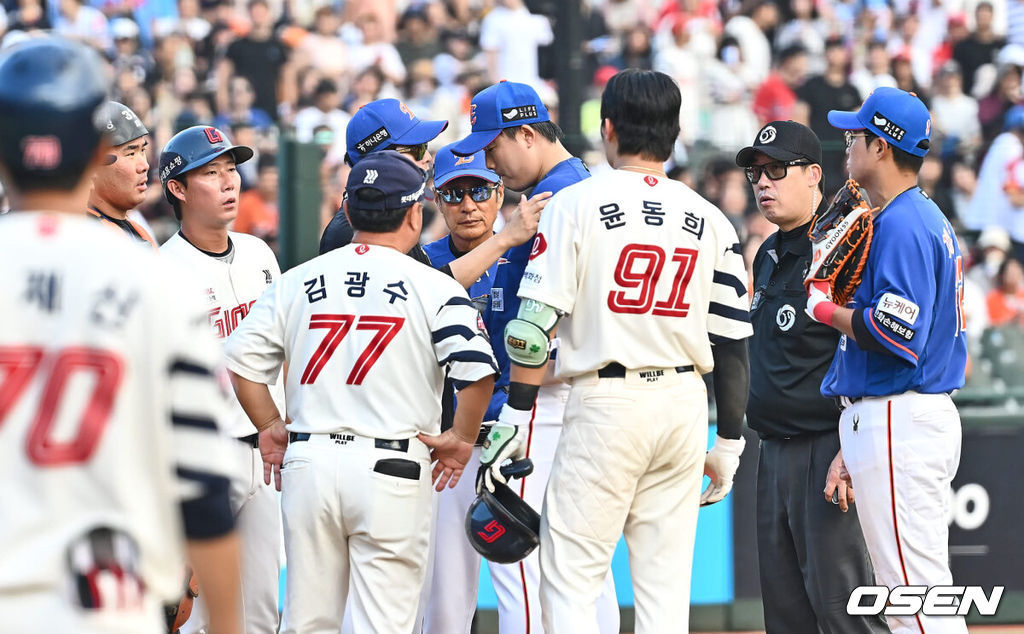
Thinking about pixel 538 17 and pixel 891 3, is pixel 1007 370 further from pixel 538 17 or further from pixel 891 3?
pixel 891 3

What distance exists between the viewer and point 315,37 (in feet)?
A: 44.1

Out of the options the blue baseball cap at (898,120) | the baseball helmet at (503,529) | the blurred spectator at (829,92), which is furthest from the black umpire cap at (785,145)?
the blurred spectator at (829,92)

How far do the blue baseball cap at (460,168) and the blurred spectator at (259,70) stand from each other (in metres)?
7.23

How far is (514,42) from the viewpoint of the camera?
13133mm

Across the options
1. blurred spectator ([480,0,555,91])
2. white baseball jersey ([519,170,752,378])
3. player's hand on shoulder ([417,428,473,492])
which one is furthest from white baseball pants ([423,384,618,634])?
blurred spectator ([480,0,555,91])

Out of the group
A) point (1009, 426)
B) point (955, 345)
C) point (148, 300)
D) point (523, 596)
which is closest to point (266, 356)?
point (523, 596)

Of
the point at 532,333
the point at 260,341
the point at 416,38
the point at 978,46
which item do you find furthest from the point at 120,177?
the point at 978,46

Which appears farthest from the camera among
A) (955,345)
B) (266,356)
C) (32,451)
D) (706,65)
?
(706,65)

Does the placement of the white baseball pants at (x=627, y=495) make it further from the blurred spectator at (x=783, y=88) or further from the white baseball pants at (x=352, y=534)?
the blurred spectator at (x=783, y=88)

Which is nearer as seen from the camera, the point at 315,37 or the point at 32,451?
the point at 32,451

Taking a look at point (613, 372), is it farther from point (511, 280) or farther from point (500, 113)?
point (500, 113)

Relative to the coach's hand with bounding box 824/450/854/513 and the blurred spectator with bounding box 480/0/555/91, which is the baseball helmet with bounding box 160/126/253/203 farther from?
the blurred spectator with bounding box 480/0/555/91

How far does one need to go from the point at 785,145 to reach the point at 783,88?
739 centimetres

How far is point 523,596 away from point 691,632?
2558mm
